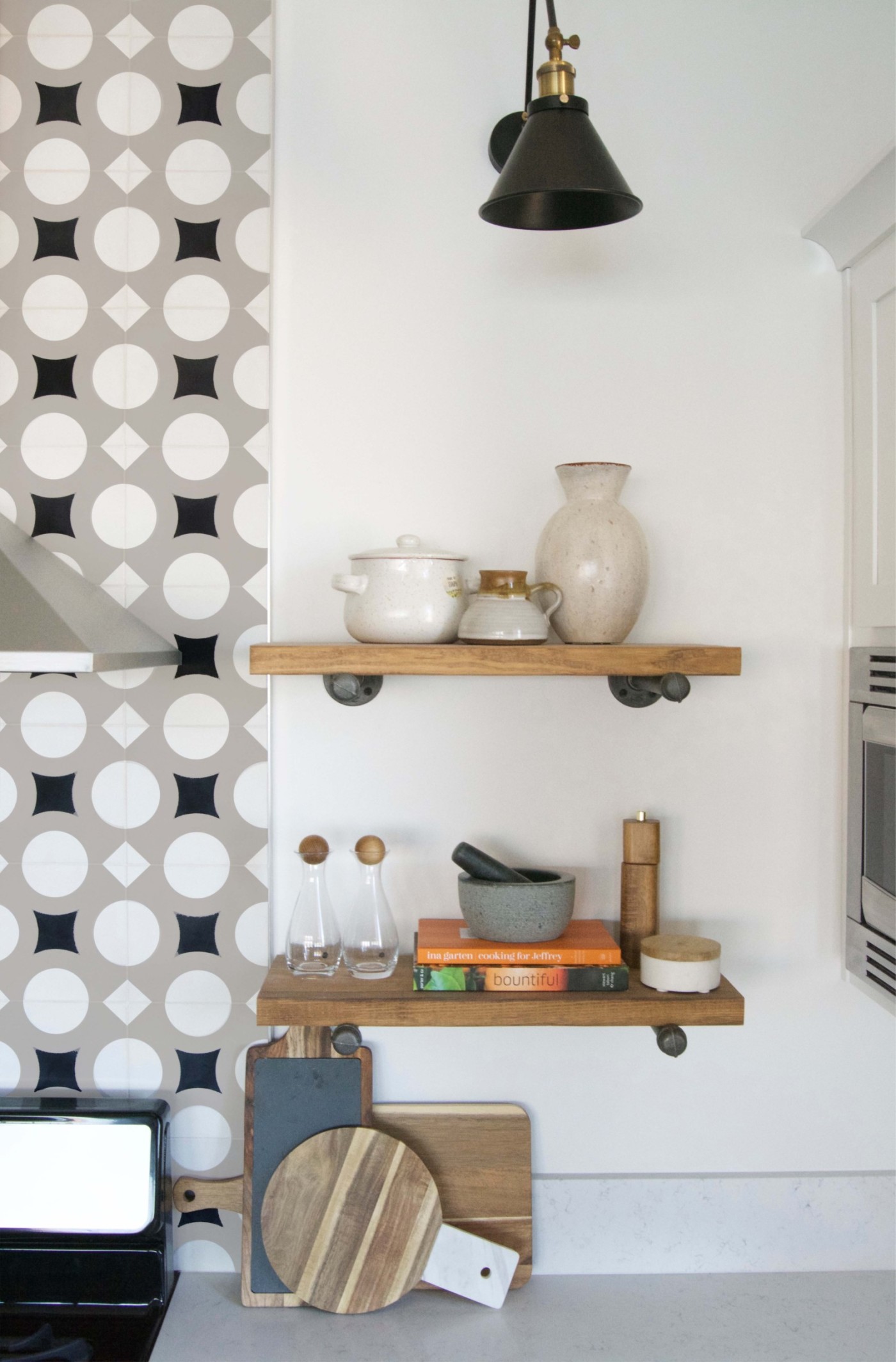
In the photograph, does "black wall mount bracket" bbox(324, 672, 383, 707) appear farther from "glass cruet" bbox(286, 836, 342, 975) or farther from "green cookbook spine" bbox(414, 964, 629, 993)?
"green cookbook spine" bbox(414, 964, 629, 993)

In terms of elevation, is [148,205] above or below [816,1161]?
above

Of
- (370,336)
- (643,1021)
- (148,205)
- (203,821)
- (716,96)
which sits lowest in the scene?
(643,1021)

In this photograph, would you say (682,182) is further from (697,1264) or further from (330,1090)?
(697,1264)

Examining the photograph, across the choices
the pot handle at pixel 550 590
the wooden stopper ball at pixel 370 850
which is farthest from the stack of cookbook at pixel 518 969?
the pot handle at pixel 550 590

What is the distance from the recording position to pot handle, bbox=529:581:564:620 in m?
1.33

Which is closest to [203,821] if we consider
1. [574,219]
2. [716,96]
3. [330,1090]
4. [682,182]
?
[330,1090]

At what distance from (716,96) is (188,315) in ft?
2.68

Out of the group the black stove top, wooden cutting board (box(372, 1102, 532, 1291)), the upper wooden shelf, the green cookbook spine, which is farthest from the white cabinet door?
the black stove top

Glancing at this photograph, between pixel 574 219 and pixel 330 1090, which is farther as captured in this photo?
pixel 330 1090

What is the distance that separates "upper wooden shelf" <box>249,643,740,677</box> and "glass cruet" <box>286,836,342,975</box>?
0.89 feet

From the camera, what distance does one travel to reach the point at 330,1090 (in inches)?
57.6

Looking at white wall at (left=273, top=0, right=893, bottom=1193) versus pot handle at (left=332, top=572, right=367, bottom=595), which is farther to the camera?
white wall at (left=273, top=0, right=893, bottom=1193)

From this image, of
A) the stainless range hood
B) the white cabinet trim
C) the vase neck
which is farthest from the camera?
the vase neck

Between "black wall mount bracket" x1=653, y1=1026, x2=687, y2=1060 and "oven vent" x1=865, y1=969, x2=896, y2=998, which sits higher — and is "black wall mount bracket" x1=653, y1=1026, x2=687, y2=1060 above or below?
below
